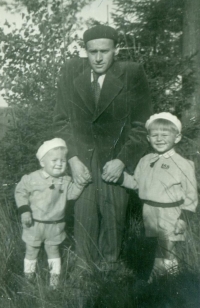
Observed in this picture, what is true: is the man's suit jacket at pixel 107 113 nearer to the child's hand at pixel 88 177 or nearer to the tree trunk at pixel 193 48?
the child's hand at pixel 88 177

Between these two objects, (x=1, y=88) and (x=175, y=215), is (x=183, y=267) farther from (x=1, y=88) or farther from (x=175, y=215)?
(x=1, y=88)

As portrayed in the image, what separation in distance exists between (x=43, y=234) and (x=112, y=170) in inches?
32.6

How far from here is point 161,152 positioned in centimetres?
378

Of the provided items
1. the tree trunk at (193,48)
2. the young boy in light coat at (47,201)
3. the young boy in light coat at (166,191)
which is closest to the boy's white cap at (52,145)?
the young boy in light coat at (47,201)

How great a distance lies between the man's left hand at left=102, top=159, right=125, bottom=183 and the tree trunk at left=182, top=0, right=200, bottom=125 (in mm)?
1502

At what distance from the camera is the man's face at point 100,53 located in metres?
3.60

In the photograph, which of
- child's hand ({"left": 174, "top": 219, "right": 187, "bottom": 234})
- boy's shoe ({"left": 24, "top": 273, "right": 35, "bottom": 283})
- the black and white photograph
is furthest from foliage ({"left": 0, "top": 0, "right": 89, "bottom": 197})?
child's hand ({"left": 174, "top": 219, "right": 187, "bottom": 234})

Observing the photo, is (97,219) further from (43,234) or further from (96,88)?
(96,88)

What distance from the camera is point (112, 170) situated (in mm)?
3639

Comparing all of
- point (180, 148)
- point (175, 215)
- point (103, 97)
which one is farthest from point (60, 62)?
point (175, 215)

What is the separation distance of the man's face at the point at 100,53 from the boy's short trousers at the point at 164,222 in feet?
4.20

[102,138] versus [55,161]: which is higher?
[102,138]

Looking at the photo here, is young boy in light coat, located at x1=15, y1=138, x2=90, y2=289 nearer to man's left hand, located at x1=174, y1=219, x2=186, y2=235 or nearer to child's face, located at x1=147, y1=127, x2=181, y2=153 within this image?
child's face, located at x1=147, y1=127, x2=181, y2=153

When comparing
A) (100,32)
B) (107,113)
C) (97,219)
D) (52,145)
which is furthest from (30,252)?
(100,32)
